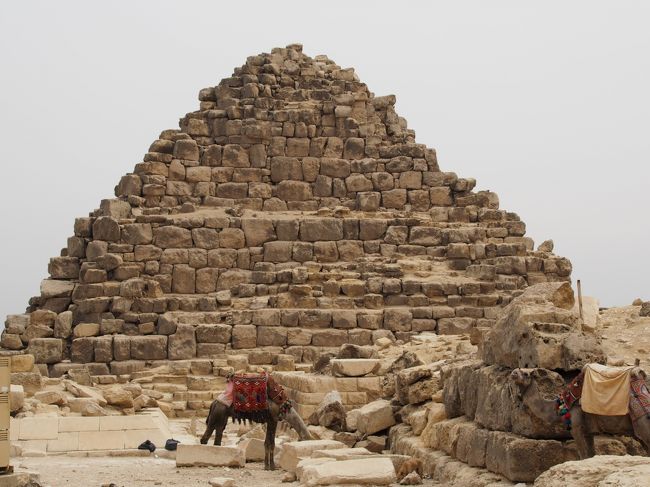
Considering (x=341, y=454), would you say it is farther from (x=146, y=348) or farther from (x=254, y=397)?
(x=146, y=348)

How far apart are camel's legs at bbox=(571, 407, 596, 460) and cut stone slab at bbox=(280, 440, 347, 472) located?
12.3 ft

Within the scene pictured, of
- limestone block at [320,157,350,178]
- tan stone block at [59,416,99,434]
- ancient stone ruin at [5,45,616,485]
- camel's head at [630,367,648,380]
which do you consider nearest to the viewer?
camel's head at [630,367,648,380]

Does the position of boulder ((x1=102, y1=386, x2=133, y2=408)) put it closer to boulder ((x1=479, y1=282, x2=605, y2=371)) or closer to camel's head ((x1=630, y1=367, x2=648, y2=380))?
boulder ((x1=479, y1=282, x2=605, y2=371))

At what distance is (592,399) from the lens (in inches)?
351

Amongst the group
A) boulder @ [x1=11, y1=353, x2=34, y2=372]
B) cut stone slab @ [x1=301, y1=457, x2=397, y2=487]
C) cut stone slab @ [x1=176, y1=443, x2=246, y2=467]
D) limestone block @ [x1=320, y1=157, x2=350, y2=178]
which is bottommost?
cut stone slab @ [x1=176, y1=443, x2=246, y2=467]

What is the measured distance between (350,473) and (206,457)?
2.82 meters

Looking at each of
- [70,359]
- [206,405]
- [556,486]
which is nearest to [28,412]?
[206,405]

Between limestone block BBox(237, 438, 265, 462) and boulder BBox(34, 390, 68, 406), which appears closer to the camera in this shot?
limestone block BBox(237, 438, 265, 462)

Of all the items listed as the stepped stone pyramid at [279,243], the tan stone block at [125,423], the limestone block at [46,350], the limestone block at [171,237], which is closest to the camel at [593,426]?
the tan stone block at [125,423]

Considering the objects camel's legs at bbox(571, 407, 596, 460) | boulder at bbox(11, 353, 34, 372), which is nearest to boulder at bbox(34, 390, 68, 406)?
boulder at bbox(11, 353, 34, 372)

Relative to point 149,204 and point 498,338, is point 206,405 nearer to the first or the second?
point 149,204

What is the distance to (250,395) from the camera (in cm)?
1303

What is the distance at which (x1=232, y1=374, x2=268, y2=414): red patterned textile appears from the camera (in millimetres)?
13000

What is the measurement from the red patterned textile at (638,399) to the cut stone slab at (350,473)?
2615 millimetres
